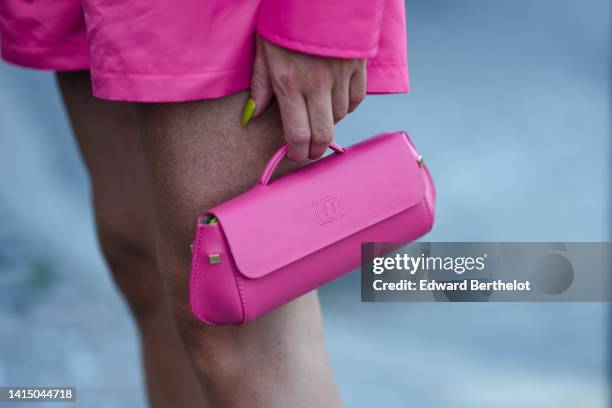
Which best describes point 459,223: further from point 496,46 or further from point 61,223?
point 61,223

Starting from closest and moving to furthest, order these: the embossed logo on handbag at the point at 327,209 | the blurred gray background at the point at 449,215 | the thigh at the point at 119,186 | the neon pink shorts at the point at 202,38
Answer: the neon pink shorts at the point at 202,38 < the embossed logo on handbag at the point at 327,209 < the thigh at the point at 119,186 < the blurred gray background at the point at 449,215

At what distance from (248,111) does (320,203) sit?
0.12m

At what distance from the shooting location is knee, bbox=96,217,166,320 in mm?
1134

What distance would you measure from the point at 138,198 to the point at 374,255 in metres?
0.42

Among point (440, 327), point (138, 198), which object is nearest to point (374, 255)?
point (138, 198)

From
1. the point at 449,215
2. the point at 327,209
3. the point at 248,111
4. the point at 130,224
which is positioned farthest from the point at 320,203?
the point at 449,215

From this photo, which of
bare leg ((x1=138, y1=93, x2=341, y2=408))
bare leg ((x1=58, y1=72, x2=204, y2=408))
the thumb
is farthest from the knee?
the thumb

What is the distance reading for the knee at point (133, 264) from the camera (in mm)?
1134

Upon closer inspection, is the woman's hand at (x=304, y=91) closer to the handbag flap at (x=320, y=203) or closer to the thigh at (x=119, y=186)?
the handbag flap at (x=320, y=203)

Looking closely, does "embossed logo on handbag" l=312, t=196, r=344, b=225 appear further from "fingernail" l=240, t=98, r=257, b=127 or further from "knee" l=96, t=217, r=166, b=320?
"knee" l=96, t=217, r=166, b=320

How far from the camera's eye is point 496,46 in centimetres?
174

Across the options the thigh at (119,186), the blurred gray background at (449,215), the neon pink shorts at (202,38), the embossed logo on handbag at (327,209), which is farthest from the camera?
the blurred gray background at (449,215)

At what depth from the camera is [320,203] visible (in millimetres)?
798

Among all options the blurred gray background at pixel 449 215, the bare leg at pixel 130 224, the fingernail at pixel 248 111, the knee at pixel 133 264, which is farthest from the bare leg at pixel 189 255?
the blurred gray background at pixel 449 215
